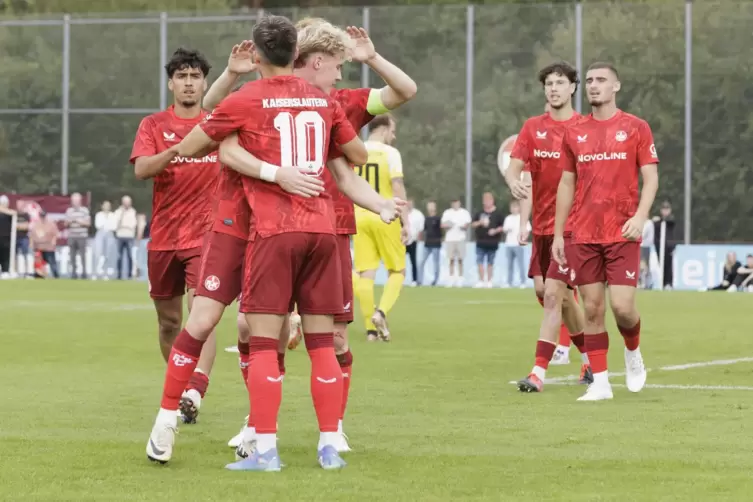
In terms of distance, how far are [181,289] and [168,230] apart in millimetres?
402

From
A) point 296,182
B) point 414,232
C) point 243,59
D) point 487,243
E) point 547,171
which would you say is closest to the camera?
point 296,182

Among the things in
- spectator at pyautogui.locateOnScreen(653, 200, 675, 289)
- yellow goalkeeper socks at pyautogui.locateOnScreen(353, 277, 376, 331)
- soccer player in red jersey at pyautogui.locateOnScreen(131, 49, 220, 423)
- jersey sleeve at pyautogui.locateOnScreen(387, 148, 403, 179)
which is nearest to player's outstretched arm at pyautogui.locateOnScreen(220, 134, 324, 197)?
soccer player in red jersey at pyautogui.locateOnScreen(131, 49, 220, 423)

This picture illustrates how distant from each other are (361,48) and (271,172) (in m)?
1.08

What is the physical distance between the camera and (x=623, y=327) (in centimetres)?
1085

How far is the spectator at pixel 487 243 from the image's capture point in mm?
33906

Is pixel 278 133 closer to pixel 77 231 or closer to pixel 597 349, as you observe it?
pixel 597 349

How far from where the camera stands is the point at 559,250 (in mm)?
10812

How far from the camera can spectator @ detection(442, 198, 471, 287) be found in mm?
34625

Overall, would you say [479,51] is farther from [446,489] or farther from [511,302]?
[446,489]

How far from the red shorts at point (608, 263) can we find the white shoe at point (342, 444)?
10.4 feet

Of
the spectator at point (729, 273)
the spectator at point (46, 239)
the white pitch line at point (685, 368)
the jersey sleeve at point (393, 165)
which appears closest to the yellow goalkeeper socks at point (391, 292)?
the jersey sleeve at point (393, 165)

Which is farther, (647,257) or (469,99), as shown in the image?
(469,99)

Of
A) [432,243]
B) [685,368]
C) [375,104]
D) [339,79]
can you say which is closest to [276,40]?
[339,79]

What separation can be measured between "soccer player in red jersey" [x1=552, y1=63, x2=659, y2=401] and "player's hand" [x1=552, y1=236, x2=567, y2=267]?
A: 88mm
